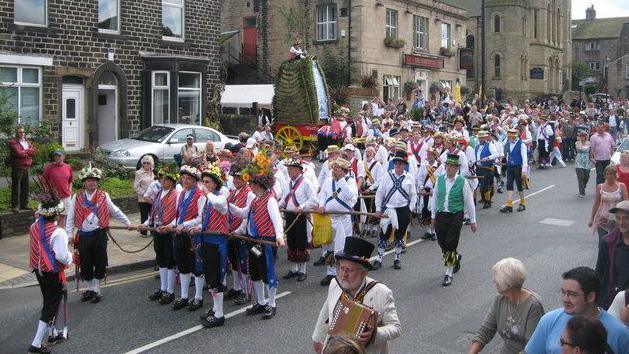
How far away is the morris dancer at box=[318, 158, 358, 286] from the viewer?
427 inches

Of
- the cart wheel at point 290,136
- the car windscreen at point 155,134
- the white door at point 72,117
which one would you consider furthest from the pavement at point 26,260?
the cart wheel at point 290,136

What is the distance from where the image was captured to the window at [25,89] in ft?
68.7

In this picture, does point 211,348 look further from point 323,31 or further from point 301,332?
point 323,31

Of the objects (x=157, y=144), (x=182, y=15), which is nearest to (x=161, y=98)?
(x=182, y=15)

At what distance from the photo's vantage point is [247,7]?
42750 mm

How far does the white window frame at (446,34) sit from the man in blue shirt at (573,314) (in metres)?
44.2

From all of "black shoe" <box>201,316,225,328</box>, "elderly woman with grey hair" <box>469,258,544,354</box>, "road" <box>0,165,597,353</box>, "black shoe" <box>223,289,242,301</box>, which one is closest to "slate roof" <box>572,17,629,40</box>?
"road" <box>0,165,597,353</box>

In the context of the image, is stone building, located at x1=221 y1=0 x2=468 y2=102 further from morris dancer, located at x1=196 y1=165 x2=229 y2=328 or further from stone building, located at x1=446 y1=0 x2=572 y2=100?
morris dancer, located at x1=196 y1=165 x2=229 y2=328

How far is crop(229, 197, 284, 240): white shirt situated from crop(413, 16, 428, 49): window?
36.1 m

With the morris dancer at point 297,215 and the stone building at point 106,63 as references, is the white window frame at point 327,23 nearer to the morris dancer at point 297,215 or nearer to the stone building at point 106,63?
the stone building at point 106,63

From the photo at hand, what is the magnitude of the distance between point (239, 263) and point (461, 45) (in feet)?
142

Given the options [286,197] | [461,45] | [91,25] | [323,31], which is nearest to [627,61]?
[461,45]

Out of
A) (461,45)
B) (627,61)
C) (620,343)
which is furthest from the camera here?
(627,61)

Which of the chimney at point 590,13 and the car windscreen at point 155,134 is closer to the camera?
the car windscreen at point 155,134
